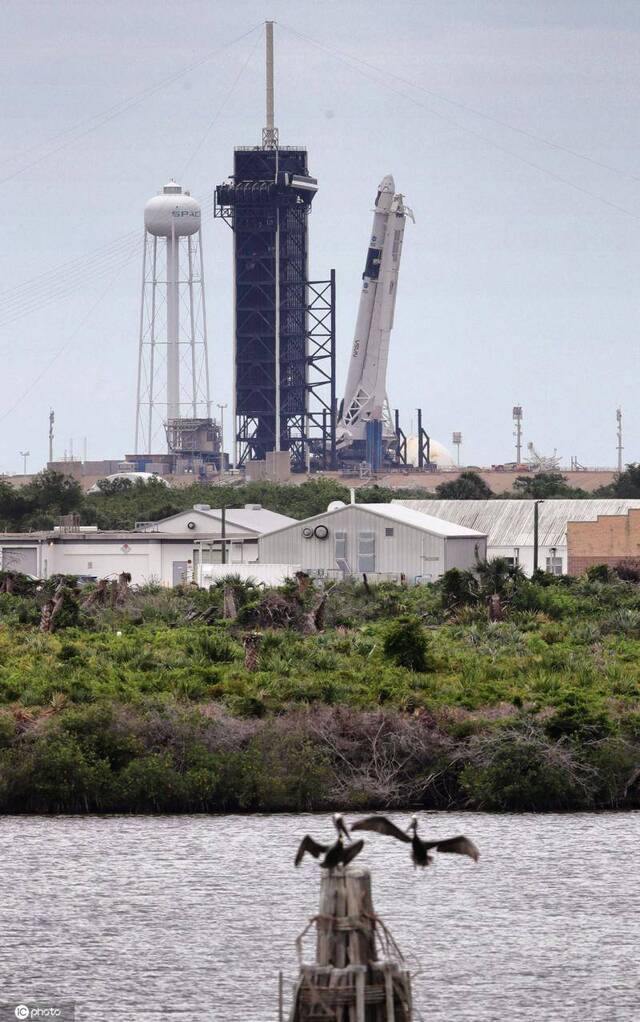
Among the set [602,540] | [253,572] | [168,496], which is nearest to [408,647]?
[253,572]

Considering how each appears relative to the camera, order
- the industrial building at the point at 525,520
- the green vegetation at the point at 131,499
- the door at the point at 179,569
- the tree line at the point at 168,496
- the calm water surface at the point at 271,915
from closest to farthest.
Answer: the calm water surface at the point at 271,915
the door at the point at 179,569
the industrial building at the point at 525,520
the green vegetation at the point at 131,499
the tree line at the point at 168,496

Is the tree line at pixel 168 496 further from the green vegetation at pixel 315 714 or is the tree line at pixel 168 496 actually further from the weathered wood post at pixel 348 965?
the weathered wood post at pixel 348 965

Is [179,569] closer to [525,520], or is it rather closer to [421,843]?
[525,520]

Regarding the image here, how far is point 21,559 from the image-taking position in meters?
97.0

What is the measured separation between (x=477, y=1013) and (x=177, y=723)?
19550mm

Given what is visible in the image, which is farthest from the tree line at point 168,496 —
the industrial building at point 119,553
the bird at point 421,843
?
the bird at point 421,843

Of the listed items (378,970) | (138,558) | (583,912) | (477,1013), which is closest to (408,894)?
(583,912)

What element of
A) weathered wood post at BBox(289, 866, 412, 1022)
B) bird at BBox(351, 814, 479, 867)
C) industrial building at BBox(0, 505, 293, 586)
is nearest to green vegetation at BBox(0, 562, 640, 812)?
industrial building at BBox(0, 505, 293, 586)

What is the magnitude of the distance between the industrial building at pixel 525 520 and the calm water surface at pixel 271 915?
57.6m

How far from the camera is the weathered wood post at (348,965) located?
16531 mm

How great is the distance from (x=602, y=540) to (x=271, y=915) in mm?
63869

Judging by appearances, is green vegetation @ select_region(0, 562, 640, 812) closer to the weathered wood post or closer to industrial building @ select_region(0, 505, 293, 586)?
industrial building @ select_region(0, 505, 293, 586)

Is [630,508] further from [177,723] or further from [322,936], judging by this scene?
[322,936]

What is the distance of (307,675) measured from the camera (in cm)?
5491
